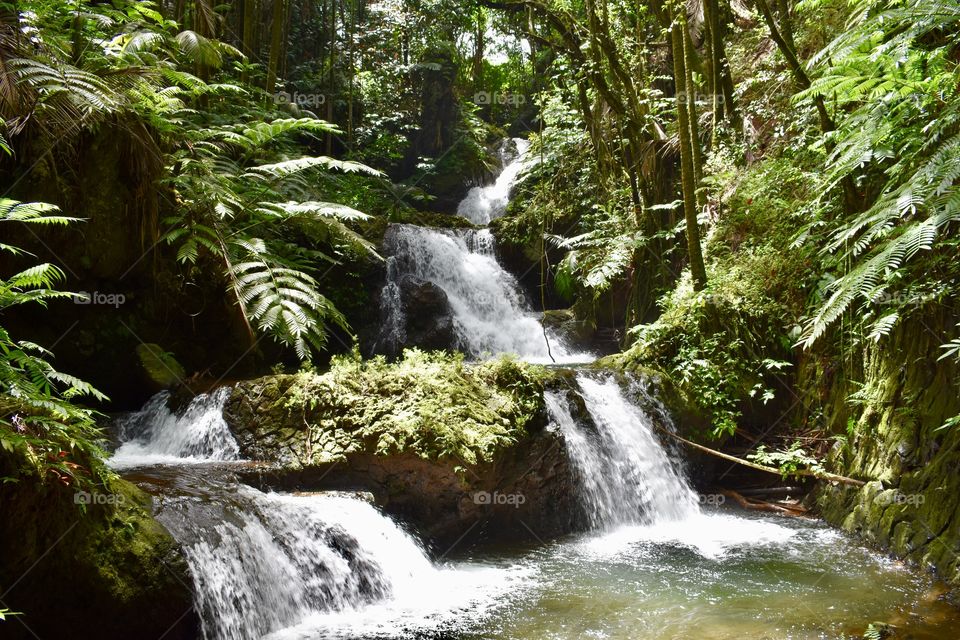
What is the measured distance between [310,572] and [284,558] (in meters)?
0.25

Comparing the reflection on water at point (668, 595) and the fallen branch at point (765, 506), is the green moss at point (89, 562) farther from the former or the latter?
the fallen branch at point (765, 506)

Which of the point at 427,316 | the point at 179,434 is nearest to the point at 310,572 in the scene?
the point at 179,434

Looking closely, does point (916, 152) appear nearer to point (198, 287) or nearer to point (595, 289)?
point (595, 289)

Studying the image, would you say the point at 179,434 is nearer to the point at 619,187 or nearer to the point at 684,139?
the point at 684,139

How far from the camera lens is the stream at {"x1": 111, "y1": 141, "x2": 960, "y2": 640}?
4465 millimetres

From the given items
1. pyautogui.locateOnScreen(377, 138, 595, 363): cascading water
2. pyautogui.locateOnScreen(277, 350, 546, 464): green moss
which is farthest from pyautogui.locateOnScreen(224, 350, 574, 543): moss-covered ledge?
pyautogui.locateOnScreen(377, 138, 595, 363): cascading water

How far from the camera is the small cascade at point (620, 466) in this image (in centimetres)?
715

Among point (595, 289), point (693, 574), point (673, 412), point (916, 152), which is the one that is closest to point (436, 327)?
point (595, 289)

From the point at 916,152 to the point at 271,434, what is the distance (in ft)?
20.6

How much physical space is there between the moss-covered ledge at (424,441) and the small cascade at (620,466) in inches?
12.8

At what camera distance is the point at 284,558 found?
4.81 meters

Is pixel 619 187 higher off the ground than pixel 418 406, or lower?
higher

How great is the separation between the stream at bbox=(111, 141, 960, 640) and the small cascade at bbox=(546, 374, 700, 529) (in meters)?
0.02

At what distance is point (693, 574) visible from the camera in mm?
5531
